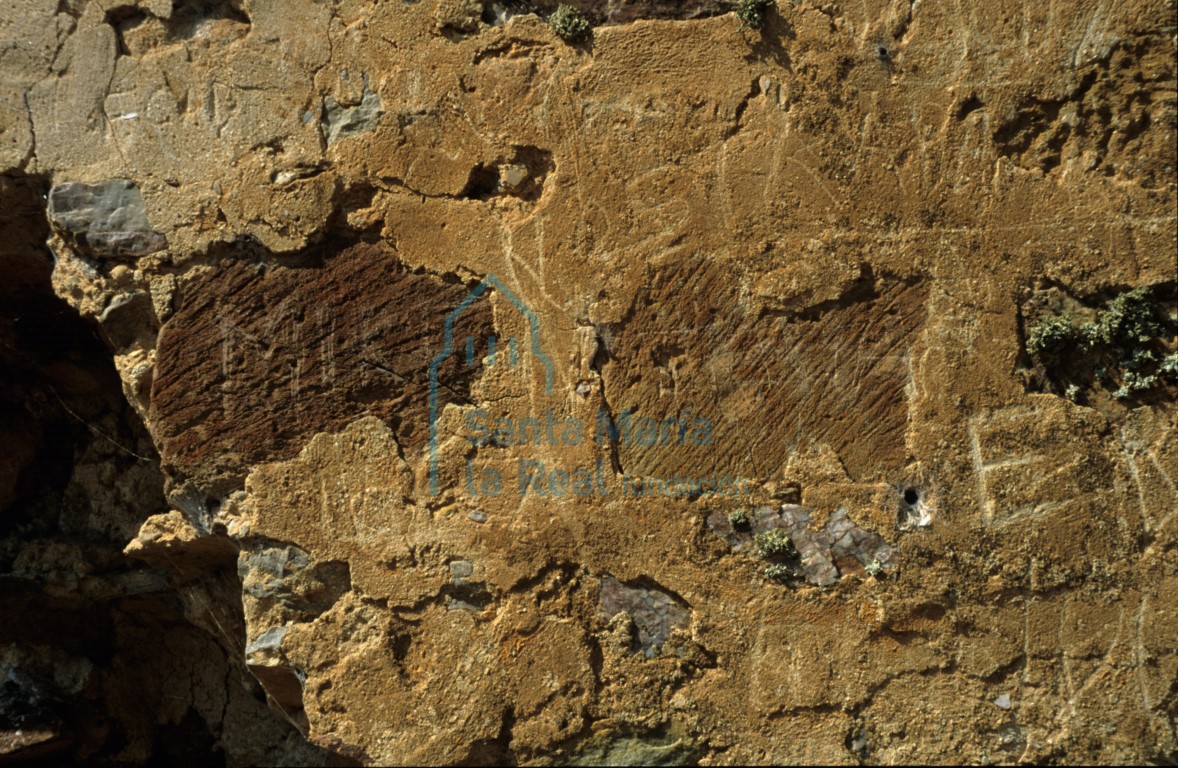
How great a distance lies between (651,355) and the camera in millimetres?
2908

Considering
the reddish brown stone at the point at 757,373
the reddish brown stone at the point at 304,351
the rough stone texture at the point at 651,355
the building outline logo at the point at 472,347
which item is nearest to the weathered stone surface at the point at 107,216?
the rough stone texture at the point at 651,355

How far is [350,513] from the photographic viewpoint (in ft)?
9.57

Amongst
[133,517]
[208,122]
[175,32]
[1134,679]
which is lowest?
[1134,679]

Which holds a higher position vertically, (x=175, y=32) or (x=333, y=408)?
(x=175, y=32)

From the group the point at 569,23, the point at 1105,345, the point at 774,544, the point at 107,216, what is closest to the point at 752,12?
the point at 569,23

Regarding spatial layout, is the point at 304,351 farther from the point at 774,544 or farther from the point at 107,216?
the point at 774,544

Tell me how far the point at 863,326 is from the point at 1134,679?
50.0 inches

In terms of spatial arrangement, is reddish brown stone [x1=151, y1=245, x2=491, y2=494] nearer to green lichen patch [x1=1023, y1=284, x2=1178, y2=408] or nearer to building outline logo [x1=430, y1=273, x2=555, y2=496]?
building outline logo [x1=430, y1=273, x2=555, y2=496]

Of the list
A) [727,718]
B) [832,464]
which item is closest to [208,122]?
[832,464]

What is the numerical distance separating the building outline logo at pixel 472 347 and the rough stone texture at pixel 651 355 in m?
0.01

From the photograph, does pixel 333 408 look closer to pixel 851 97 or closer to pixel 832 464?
pixel 832 464

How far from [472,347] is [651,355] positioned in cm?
52

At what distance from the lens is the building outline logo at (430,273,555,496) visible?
9.55ft

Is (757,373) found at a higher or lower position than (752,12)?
lower
